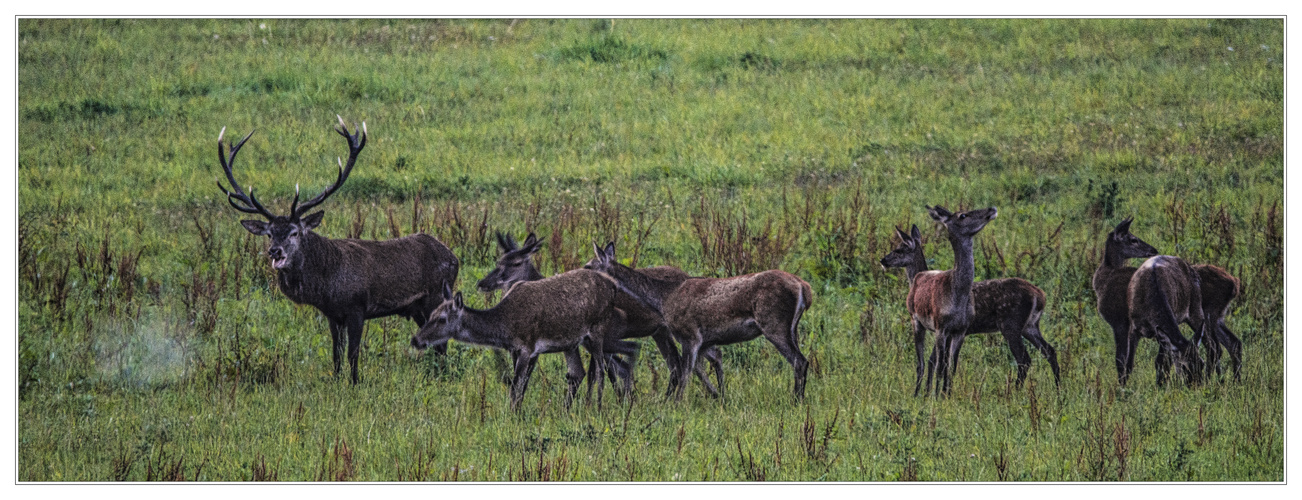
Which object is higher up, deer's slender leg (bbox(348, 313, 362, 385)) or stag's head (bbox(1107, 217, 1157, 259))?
stag's head (bbox(1107, 217, 1157, 259))

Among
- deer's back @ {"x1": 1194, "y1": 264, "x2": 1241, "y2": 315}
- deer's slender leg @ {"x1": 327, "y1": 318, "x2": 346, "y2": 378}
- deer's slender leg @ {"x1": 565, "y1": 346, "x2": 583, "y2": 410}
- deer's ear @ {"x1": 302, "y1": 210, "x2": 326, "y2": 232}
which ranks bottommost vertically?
deer's slender leg @ {"x1": 565, "y1": 346, "x2": 583, "y2": 410}

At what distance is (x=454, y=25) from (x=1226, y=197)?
39.8ft

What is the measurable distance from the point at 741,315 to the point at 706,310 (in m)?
0.24

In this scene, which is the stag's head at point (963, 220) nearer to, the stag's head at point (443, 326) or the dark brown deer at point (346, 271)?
the stag's head at point (443, 326)

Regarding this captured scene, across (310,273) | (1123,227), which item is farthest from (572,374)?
(1123,227)

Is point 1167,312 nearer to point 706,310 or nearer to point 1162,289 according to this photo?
point 1162,289

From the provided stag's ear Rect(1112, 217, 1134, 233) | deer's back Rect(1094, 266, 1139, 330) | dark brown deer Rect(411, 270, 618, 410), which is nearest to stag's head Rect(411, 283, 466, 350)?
dark brown deer Rect(411, 270, 618, 410)

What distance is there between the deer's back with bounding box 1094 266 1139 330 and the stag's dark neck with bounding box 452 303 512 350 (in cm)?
416

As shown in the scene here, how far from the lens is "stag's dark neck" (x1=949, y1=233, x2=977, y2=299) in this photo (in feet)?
29.1

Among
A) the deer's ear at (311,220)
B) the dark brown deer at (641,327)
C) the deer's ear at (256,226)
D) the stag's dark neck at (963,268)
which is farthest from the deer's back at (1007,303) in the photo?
the deer's ear at (256,226)

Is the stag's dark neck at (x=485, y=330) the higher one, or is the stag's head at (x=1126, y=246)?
the stag's head at (x=1126, y=246)

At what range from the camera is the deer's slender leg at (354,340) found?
9633 mm

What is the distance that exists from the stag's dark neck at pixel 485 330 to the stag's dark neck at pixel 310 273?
149cm

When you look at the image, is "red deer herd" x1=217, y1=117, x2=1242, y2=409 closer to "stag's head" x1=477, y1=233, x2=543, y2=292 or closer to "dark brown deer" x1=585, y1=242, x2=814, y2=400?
"dark brown deer" x1=585, y1=242, x2=814, y2=400
